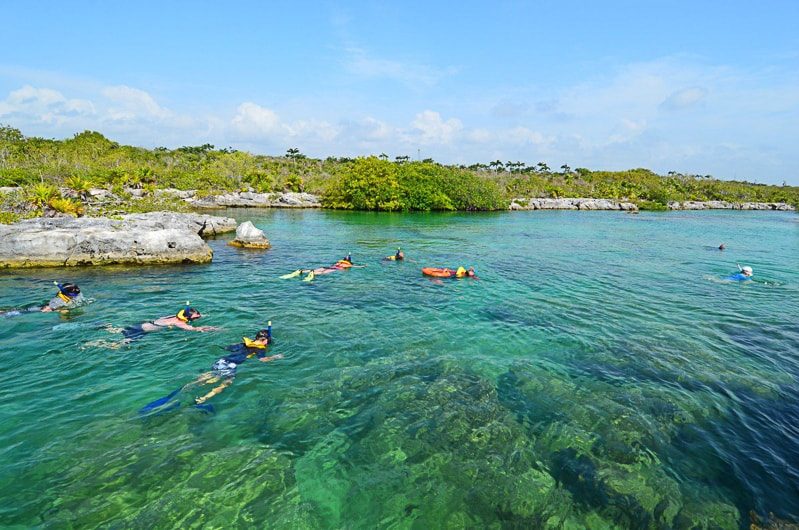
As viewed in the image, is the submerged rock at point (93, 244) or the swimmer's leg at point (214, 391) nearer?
the swimmer's leg at point (214, 391)

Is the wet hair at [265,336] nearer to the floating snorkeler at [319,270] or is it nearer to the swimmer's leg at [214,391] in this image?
the swimmer's leg at [214,391]

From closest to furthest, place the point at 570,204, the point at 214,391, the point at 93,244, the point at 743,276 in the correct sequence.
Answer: the point at 214,391 → the point at 93,244 → the point at 743,276 → the point at 570,204

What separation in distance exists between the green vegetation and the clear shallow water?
119ft

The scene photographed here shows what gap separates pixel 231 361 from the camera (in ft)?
44.9

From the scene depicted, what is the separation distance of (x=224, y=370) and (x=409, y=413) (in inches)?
255

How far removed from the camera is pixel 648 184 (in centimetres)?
14088

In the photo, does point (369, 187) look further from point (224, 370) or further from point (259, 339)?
point (224, 370)

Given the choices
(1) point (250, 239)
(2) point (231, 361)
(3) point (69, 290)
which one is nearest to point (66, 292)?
(3) point (69, 290)

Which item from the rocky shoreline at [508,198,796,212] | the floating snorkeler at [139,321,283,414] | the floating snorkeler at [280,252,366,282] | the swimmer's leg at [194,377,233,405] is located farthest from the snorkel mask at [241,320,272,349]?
the rocky shoreline at [508,198,796,212]

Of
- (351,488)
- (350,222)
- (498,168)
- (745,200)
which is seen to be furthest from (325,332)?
(745,200)

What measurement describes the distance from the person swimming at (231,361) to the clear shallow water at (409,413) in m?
0.36

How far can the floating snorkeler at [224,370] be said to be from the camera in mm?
11195

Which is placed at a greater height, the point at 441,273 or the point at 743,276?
the point at 743,276

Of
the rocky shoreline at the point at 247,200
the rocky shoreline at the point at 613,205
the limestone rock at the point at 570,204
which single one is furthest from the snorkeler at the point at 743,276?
the rocky shoreline at the point at 247,200
